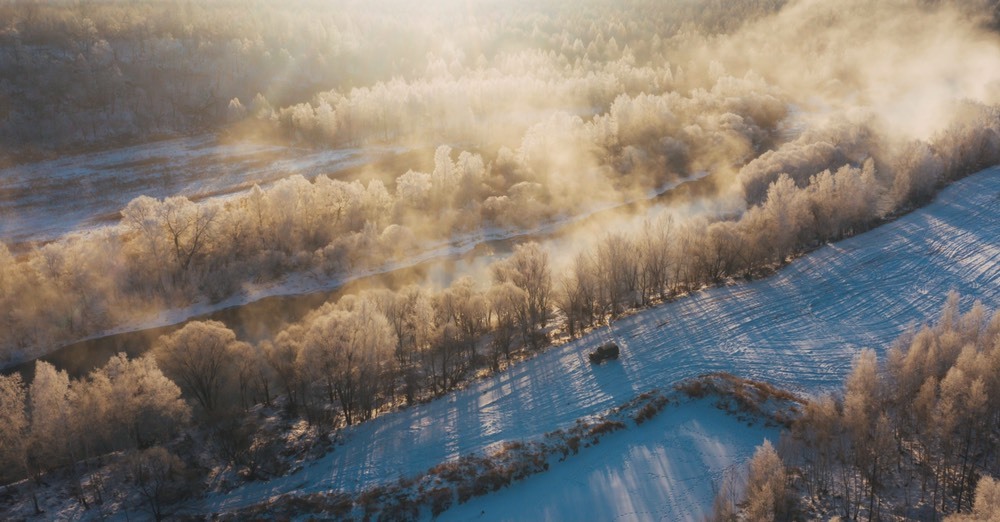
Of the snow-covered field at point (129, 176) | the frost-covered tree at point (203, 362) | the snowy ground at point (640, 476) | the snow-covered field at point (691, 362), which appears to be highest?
the snow-covered field at point (129, 176)

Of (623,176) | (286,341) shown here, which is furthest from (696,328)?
(623,176)

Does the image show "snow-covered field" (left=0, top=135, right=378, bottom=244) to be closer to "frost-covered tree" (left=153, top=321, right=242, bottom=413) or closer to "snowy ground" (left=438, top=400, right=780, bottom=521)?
"frost-covered tree" (left=153, top=321, right=242, bottom=413)

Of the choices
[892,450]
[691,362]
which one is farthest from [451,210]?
[892,450]

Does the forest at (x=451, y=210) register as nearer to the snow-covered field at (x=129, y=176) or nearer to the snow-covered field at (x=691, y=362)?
the snow-covered field at (x=691, y=362)

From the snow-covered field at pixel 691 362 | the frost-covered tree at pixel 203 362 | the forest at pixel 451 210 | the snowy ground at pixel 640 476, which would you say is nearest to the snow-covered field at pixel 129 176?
the forest at pixel 451 210

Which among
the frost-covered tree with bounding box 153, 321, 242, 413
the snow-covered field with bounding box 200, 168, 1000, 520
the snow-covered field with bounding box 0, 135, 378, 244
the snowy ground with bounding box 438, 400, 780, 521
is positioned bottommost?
the snowy ground with bounding box 438, 400, 780, 521

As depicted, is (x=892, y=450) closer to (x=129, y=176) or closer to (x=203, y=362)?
(x=203, y=362)

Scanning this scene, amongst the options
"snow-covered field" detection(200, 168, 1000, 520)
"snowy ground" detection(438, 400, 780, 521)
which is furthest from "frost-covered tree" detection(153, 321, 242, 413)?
"snowy ground" detection(438, 400, 780, 521)

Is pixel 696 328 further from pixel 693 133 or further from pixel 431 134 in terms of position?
pixel 431 134
